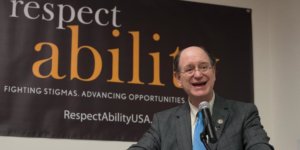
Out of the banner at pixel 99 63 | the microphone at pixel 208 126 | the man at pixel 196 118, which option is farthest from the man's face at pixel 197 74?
the banner at pixel 99 63

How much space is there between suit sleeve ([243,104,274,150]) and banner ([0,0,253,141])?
1.62 meters

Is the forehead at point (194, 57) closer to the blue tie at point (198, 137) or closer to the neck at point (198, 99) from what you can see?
the neck at point (198, 99)

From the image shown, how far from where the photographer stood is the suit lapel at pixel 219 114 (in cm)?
208

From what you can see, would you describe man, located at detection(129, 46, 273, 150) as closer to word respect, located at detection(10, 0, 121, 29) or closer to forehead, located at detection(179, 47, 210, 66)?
forehead, located at detection(179, 47, 210, 66)

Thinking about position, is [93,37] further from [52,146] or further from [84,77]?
[52,146]

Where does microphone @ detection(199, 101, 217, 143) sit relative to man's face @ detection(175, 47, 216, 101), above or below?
below

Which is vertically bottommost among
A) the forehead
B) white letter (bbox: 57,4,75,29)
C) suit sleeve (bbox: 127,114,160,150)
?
suit sleeve (bbox: 127,114,160,150)

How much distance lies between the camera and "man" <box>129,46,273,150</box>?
2.06 m

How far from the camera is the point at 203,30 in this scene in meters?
3.99

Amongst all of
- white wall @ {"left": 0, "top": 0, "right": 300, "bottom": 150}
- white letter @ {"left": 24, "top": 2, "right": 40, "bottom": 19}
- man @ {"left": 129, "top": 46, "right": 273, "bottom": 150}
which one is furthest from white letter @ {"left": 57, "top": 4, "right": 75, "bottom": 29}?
man @ {"left": 129, "top": 46, "right": 273, "bottom": 150}

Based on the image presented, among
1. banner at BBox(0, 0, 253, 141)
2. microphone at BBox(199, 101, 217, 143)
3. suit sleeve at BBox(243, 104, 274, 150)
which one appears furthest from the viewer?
banner at BBox(0, 0, 253, 141)

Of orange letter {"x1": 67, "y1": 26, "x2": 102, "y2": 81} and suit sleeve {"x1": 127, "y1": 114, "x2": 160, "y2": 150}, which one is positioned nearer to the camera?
suit sleeve {"x1": 127, "y1": 114, "x2": 160, "y2": 150}

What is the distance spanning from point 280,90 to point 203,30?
787 millimetres

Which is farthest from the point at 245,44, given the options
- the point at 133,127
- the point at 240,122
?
the point at 240,122
